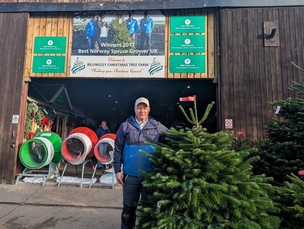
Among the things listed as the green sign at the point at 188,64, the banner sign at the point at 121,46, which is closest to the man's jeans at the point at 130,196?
the banner sign at the point at 121,46

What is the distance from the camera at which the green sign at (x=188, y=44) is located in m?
6.44

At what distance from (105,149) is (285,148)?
4374 millimetres

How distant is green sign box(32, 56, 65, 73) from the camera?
6.66 meters

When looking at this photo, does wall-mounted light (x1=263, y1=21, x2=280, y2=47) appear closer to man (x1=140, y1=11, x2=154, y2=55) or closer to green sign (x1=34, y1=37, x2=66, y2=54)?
man (x1=140, y1=11, x2=154, y2=55)

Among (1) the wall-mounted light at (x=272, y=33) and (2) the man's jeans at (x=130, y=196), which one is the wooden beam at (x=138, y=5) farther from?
(2) the man's jeans at (x=130, y=196)

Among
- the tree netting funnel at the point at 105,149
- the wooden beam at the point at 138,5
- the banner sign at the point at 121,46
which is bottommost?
the tree netting funnel at the point at 105,149

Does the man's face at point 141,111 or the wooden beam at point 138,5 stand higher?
the wooden beam at point 138,5

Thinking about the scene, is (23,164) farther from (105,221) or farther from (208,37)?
(208,37)

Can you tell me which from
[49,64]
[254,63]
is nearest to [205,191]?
[254,63]

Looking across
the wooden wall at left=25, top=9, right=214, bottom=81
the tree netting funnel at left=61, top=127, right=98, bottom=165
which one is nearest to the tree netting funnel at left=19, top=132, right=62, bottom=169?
the tree netting funnel at left=61, top=127, right=98, bottom=165

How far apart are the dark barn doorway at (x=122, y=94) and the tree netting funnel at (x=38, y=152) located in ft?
7.10

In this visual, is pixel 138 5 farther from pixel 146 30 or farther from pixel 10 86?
pixel 10 86

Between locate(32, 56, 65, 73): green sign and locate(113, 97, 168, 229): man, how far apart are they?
4.39m

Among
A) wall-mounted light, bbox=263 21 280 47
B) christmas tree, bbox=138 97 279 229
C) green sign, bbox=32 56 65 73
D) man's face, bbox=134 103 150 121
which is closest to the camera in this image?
christmas tree, bbox=138 97 279 229
